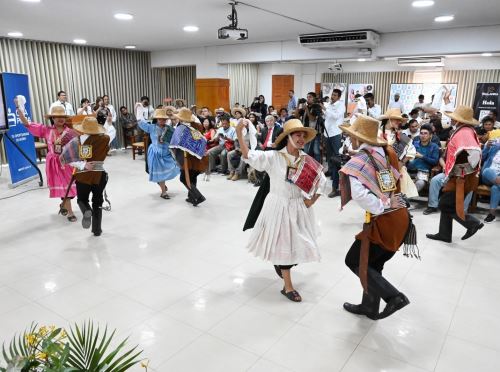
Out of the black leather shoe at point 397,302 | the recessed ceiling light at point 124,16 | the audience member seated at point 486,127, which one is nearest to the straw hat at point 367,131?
the black leather shoe at point 397,302

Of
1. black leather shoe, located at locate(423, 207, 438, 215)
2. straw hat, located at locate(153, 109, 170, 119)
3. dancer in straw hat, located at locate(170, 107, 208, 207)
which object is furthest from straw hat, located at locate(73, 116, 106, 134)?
black leather shoe, located at locate(423, 207, 438, 215)

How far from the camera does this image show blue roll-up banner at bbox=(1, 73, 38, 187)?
6.45 m

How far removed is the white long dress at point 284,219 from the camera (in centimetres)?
285

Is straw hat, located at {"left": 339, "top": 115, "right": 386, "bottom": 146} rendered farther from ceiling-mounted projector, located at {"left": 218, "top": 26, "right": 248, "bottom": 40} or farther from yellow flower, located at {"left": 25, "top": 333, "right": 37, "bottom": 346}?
ceiling-mounted projector, located at {"left": 218, "top": 26, "right": 248, "bottom": 40}

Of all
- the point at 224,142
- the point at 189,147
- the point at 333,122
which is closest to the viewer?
the point at 189,147

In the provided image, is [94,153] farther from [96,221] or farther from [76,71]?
[76,71]

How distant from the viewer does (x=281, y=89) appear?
13.9 meters

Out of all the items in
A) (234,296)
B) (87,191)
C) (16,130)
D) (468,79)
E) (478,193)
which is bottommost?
(234,296)

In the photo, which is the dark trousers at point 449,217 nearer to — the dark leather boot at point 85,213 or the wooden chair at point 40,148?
the dark leather boot at point 85,213

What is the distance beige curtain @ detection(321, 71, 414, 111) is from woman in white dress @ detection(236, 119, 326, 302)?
11124mm

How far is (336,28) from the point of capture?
22.4ft

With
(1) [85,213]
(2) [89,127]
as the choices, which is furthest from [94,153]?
(1) [85,213]

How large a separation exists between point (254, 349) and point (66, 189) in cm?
345

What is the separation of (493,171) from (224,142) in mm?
4499
